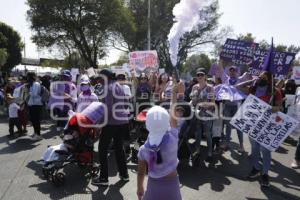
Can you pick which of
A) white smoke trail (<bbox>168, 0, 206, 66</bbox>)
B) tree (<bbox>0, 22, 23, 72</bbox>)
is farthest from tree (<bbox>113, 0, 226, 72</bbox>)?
tree (<bbox>0, 22, 23, 72</bbox>)

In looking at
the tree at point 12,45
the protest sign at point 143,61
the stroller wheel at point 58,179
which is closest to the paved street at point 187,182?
the stroller wheel at point 58,179

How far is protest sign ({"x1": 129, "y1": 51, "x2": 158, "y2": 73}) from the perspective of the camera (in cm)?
1467

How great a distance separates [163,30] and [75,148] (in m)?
21.8

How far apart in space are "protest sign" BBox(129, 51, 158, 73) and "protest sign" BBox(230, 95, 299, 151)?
8.21 meters

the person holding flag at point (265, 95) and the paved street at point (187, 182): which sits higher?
the person holding flag at point (265, 95)

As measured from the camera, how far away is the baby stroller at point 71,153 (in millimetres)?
6121

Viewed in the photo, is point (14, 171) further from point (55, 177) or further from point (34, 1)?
point (34, 1)

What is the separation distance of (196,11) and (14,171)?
4.84m

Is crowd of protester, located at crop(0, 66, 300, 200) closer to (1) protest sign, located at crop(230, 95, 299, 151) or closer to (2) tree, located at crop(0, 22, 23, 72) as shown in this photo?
(1) protest sign, located at crop(230, 95, 299, 151)

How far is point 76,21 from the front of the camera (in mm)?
31938

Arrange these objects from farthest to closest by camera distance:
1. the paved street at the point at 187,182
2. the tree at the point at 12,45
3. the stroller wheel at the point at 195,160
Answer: the tree at the point at 12,45, the stroller wheel at the point at 195,160, the paved street at the point at 187,182

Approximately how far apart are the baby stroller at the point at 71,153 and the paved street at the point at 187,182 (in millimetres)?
202

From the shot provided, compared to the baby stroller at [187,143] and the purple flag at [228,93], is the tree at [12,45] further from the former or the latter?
the baby stroller at [187,143]

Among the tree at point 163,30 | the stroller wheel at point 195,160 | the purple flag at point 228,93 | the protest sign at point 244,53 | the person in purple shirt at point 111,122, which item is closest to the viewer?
the person in purple shirt at point 111,122
